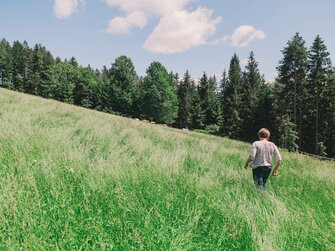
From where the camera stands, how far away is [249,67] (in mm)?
60250

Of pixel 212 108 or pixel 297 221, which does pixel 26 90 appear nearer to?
pixel 212 108

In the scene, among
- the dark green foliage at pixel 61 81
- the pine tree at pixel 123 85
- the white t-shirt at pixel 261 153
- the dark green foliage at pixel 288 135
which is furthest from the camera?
the dark green foliage at pixel 61 81

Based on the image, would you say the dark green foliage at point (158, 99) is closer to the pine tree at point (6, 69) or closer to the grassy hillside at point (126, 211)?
the pine tree at point (6, 69)

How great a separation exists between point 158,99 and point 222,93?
2325cm

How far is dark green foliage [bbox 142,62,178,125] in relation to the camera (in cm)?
7000

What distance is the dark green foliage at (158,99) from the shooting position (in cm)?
7000

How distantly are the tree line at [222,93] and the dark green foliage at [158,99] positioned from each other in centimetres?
24

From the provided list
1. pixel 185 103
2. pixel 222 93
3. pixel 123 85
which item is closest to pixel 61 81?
pixel 123 85

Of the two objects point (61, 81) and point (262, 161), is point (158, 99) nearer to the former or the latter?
point (61, 81)

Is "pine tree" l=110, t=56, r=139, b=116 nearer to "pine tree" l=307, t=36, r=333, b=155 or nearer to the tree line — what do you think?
the tree line

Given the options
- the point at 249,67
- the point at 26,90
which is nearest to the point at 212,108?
the point at 249,67

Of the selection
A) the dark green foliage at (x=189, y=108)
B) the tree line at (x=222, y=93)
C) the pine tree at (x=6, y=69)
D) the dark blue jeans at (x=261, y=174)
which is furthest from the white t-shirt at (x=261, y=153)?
the pine tree at (x=6, y=69)

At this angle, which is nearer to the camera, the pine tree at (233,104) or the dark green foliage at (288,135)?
the dark green foliage at (288,135)

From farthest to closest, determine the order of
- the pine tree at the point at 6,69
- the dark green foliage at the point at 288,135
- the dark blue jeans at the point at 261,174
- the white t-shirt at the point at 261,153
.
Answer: the pine tree at the point at 6,69 → the dark green foliage at the point at 288,135 → the white t-shirt at the point at 261,153 → the dark blue jeans at the point at 261,174
